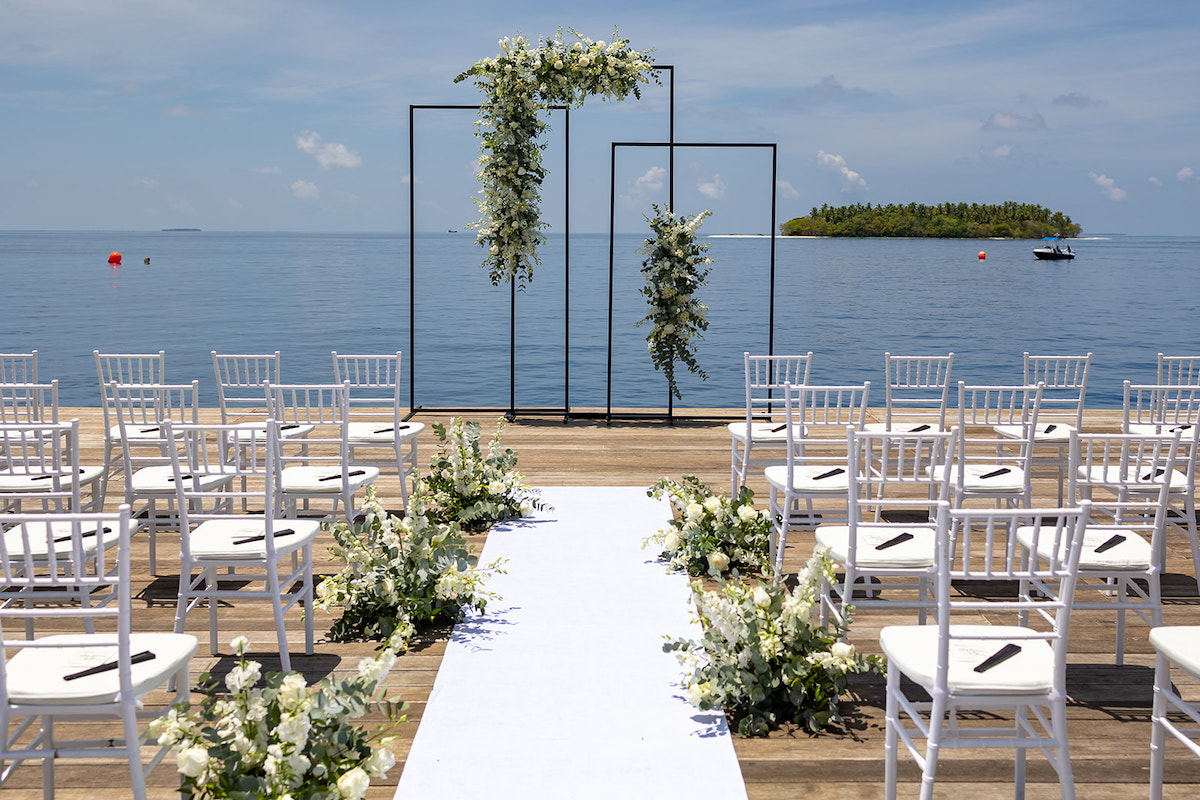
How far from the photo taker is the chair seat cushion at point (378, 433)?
5.59 m

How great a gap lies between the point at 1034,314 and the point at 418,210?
91.5 feet

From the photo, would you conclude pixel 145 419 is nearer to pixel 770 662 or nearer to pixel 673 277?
pixel 770 662

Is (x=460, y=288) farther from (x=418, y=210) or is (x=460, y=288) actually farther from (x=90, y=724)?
(x=90, y=724)

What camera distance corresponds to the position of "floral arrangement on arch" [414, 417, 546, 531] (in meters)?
5.70

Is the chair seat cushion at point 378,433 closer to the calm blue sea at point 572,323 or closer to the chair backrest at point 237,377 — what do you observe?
the chair backrest at point 237,377

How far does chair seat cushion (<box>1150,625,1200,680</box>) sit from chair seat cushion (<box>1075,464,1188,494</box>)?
0.91 meters

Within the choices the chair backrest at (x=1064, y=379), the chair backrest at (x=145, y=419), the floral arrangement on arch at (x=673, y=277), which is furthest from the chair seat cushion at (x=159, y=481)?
the floral arrangement on arch at (x=673, y=277)

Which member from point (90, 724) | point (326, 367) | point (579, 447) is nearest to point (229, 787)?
point (90, 724)

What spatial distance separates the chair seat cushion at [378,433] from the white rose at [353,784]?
10.6ft

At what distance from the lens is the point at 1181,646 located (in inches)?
98.3

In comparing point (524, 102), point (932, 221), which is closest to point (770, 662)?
point (524, 102)

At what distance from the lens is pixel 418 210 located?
953cm

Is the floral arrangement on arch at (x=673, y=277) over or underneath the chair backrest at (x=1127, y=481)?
over

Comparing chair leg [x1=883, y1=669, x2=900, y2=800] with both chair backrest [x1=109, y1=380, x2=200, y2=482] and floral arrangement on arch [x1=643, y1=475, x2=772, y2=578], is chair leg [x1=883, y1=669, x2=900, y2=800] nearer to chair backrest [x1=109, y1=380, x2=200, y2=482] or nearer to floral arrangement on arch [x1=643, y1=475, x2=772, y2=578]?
floral arrangement on arch [x1=643, y1=475, x2=772, y2=578]
